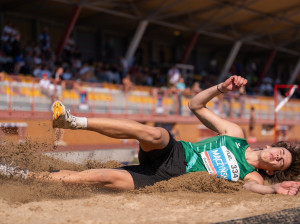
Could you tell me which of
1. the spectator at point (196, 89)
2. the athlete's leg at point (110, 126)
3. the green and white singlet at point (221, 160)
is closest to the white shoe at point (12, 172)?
the athlete's leg at point (110, 126)

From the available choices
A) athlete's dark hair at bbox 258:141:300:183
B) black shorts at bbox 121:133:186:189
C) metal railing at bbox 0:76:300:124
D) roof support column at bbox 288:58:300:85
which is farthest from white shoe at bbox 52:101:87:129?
roof support column at bbox 288:58:300:85

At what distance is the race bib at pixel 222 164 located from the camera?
179 inches

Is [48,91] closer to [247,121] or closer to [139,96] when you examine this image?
[139,96]

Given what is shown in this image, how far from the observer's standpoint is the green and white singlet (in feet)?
14.9

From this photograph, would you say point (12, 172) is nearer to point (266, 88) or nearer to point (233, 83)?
point (233, 83)

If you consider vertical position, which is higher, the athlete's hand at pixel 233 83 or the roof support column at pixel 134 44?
the roof support column at pixel 134 44

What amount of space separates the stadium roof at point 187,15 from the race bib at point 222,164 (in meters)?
15.0

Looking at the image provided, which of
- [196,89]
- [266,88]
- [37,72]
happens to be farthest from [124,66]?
[266,88]

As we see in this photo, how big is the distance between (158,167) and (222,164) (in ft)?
2.41

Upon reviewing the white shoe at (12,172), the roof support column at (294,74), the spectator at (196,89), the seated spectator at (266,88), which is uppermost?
the roof support column at (294,74)

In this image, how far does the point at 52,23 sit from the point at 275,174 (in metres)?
19.4

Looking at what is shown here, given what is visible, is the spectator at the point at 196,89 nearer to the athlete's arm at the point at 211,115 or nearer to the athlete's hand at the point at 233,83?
the athlete's arm at the point at 211,115

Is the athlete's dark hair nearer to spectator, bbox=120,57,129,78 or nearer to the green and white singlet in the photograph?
the green and white singlet

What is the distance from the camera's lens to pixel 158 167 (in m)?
4.46
